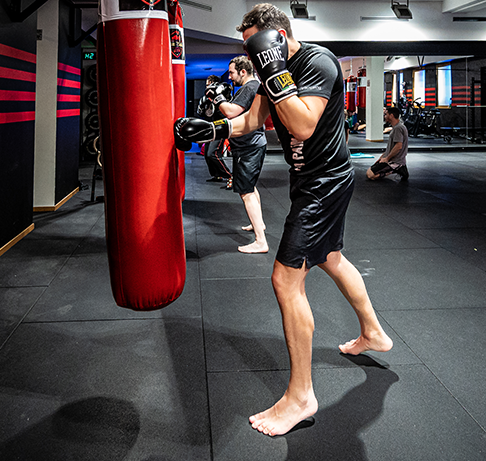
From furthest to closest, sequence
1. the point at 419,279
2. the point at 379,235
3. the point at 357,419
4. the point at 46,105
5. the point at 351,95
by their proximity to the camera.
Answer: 1. the point at 351,95
2. the point at 46,105
3. the point at 379,235
4. the point at 419,279
5. the point at 357,419

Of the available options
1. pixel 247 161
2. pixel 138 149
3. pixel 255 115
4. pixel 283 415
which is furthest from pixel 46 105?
pixel 283 415

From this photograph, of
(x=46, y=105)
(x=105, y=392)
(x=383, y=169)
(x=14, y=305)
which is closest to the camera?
(x=105, y=392)

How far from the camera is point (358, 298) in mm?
2180

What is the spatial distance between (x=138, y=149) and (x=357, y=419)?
1283 mm

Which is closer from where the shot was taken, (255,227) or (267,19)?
(267,19)

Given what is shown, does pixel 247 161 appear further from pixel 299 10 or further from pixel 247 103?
pixel 299 10

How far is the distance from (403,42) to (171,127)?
11411mm

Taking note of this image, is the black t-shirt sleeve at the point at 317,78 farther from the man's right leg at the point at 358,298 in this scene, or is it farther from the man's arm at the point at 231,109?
the man's arm at the point at 231,109

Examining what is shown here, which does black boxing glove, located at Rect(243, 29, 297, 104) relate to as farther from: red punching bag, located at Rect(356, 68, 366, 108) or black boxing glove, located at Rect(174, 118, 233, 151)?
red punching bag, located at Rect(356, 68, 366, 108)

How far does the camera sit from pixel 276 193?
7266 millimetres

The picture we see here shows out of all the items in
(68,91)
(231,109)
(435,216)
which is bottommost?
(435,216)

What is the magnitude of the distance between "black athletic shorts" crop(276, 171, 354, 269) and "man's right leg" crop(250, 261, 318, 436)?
0.06m

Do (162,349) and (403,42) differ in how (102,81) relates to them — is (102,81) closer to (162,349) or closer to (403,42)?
(162,349)

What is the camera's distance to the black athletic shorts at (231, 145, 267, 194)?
427cm
